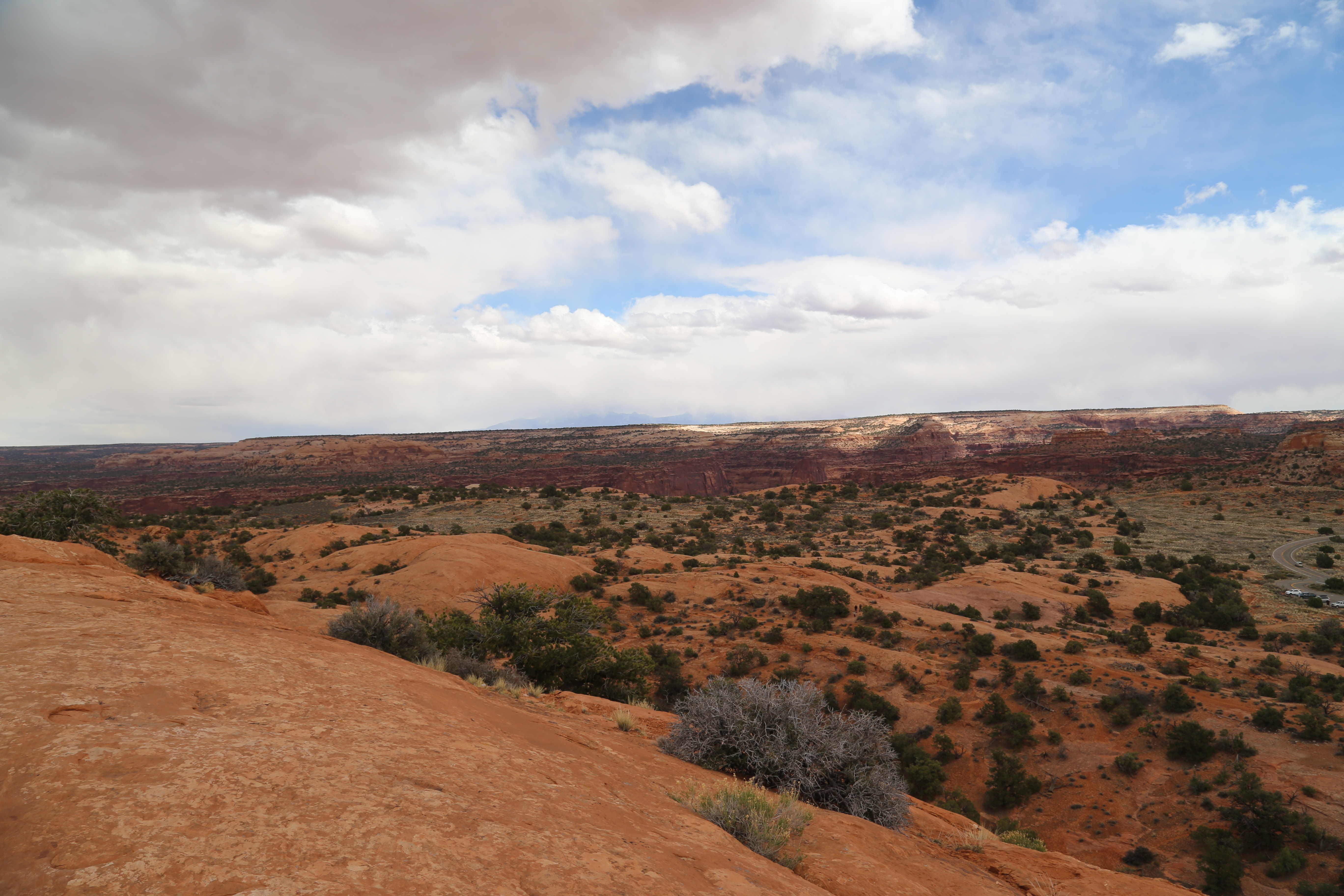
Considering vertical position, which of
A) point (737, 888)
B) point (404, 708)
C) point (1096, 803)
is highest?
point (404, 708)

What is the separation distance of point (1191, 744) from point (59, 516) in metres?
32.6

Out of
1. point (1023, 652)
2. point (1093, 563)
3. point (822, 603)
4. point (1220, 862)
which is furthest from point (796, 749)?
point (1093, 563)

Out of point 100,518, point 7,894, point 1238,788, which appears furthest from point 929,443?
point 7,894

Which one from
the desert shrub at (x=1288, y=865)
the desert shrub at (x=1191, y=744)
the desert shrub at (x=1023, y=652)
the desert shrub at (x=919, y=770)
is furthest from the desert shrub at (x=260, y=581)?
the desert shrub at (x=1288, y=865)

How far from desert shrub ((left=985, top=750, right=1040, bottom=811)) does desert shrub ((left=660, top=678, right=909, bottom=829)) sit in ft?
26.0

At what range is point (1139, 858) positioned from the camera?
12125 mm

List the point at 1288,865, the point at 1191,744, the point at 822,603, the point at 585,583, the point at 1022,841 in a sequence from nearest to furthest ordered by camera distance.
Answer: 1. the point at 1022,841
2. the point at 1288,865
3. the point at 1191,744
4. the point at 822,603
5. the point at 585,583

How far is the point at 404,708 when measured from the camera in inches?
255

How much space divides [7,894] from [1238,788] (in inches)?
748

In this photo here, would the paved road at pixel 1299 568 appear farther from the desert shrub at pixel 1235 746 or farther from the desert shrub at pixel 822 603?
the desert shrub at pixel 822 603

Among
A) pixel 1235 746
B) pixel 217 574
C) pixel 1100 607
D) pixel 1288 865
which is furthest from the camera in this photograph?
pixel 1100 607

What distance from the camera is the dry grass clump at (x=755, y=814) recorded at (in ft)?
18.9

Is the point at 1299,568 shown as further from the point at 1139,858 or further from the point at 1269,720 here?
the point at 1139,858

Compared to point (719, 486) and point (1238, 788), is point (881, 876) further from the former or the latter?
point (719, 486)
